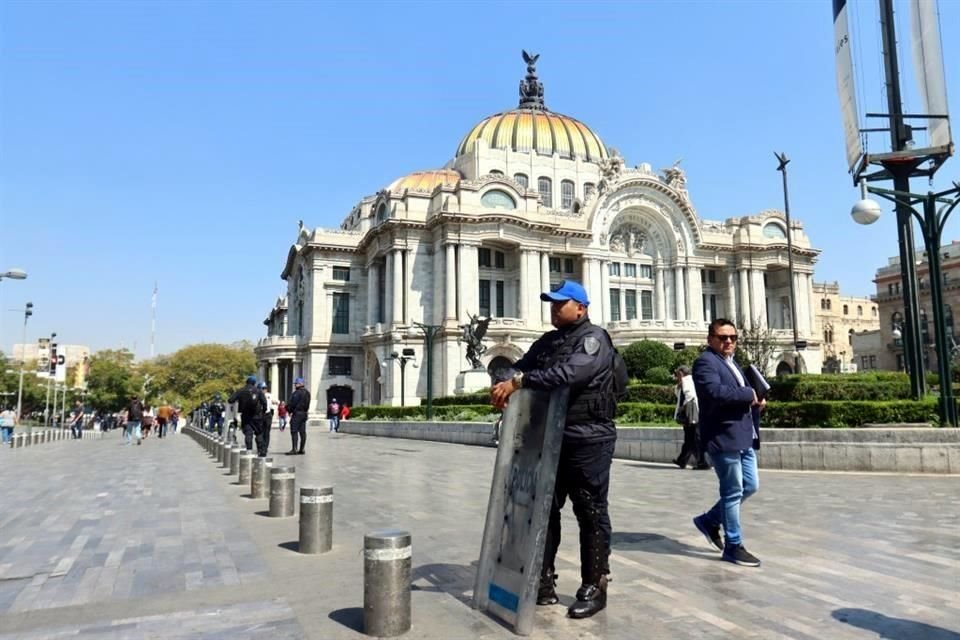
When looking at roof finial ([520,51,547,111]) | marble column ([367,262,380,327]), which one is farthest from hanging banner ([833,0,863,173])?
roof finial ([520,51,547,111])

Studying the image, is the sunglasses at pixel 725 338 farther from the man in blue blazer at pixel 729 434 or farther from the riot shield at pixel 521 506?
the riot shield at pixel 521 506

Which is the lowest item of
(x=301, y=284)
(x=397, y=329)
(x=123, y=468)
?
(x=123, y=468)

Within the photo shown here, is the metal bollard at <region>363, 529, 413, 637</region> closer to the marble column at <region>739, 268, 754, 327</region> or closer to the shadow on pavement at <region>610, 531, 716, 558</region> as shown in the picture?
the shadow on pavement at <region>610, 531, 716, 558</region>

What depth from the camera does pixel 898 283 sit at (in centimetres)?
6278

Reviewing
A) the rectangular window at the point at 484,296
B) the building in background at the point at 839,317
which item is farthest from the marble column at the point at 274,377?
the building in background at the point at 839,317

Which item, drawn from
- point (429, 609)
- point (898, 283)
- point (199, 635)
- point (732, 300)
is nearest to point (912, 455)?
point (429, 609)

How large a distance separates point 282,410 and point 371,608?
38011 mm

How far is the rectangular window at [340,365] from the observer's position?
5247cm

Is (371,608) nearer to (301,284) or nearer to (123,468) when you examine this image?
(123,468)

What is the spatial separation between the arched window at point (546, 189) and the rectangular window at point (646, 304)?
36.3 feet

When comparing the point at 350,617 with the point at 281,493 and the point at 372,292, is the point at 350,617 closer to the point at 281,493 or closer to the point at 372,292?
the point at 281,493

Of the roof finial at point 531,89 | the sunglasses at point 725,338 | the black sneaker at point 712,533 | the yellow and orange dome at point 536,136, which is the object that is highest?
the roof finial at point 531,89

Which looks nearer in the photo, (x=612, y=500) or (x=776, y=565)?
(x=776, y=565)

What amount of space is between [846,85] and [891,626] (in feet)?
52.0
